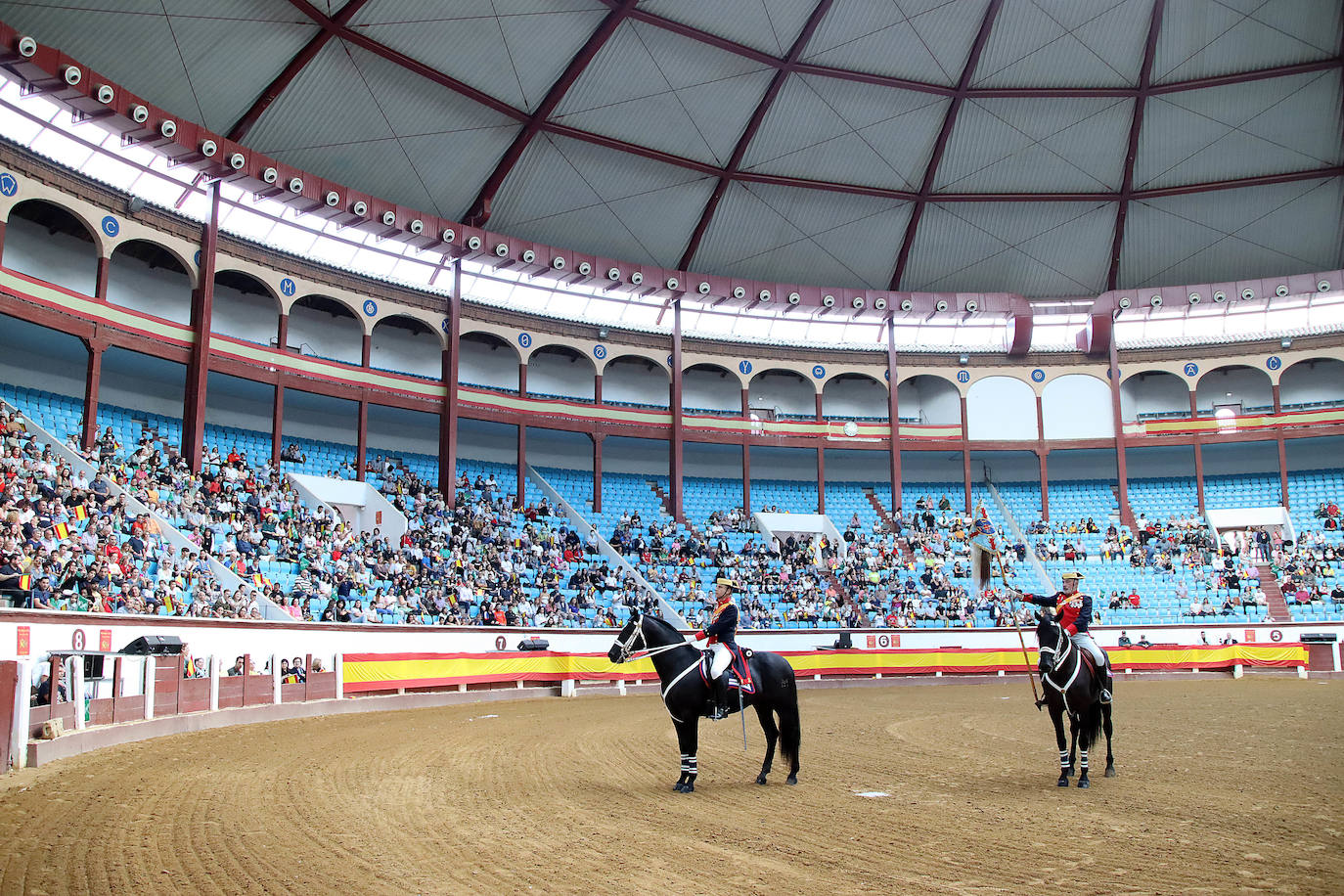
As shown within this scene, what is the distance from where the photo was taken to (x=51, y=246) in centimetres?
3575

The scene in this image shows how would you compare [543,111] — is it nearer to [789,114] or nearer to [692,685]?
[789,114]

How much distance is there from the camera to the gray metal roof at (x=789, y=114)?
34000 millimetres

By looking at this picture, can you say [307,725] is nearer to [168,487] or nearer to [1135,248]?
[168,487]

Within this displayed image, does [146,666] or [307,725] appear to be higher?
[146,666]

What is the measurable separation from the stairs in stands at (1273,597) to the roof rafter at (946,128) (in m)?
21.7

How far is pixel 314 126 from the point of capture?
3631 cm

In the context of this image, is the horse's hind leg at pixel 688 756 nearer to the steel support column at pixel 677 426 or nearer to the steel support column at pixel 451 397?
the steel support column at pixel 451 397

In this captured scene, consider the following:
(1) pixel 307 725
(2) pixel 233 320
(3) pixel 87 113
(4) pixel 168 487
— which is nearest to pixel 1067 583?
(1) pixel 307 725

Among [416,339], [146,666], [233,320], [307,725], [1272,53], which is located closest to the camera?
[146,666]

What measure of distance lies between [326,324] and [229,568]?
1909 cm

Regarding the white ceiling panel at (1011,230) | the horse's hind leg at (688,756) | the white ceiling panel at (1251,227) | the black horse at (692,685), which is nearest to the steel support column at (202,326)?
the black horse at (692,685)

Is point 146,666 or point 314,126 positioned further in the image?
point 314,126

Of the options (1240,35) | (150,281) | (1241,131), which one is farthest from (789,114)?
(150,281)

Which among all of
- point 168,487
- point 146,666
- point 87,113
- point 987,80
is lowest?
point 146,666
